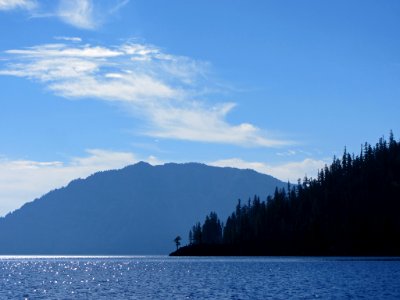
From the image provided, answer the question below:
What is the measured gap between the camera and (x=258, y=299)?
9525 centimetres

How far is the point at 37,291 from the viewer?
379ft

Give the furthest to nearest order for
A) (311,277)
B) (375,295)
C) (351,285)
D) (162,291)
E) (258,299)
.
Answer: (311,277)
(351,285)
(162,291)
(375,295)
(258,299)

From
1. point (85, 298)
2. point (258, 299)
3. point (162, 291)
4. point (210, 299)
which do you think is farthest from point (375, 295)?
point (85, 298)

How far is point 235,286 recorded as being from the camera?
401 ft

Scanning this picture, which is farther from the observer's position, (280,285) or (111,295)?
(280,285)

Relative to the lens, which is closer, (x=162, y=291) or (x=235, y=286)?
(x=162, y=291)

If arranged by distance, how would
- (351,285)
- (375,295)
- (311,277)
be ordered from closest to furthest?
(375,295) < (351,285) < (311,277)

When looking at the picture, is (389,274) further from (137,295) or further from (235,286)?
(137,295)

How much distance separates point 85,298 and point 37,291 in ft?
61.7

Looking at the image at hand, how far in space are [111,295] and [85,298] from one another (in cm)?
633

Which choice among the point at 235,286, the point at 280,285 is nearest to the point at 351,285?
the point at 280,285

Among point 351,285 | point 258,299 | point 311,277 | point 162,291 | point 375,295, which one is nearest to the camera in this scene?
point 258,299

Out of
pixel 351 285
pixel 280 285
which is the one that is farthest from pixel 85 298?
pixel 351 285

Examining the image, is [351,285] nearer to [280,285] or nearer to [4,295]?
[280,285]
